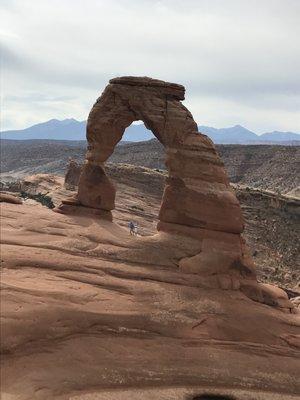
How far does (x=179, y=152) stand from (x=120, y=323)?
8382mm

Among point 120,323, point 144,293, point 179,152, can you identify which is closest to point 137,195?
point 179,152

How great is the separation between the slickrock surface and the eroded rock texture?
0.73 meters

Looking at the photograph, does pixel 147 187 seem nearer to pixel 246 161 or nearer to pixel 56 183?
pixel 56 183

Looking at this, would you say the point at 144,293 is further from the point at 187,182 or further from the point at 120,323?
the point at 187,182

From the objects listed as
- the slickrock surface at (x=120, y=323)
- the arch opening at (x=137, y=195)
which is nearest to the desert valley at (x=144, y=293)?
the slickrock surface at (x=120, y=323)

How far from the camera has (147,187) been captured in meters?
63.6

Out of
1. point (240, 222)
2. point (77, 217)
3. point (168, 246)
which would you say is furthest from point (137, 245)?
point (240, 222)

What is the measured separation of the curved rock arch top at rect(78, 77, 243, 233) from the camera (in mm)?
23266

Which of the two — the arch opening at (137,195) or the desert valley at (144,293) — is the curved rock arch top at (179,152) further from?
the arch opening at (137,195)

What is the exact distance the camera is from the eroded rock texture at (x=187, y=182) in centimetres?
2311

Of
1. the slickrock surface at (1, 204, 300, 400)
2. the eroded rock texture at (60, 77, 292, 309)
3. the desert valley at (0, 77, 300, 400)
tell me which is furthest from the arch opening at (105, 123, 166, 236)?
the slickrock surface at (1, 204, 300, 400)

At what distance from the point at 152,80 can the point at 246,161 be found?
321 feet

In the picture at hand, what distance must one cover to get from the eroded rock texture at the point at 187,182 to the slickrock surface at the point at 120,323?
73cm

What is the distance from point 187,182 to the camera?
76.7ft
